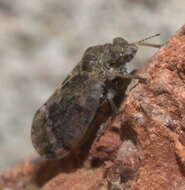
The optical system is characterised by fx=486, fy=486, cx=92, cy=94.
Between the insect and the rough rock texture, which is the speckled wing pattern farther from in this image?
the rough rock texture

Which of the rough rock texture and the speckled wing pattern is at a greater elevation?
the speckled wing pattern

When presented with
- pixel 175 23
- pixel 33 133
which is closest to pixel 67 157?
pixel 33 133

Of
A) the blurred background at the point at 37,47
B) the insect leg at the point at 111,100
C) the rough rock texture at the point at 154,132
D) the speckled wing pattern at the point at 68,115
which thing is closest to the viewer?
the rough rock texture at the point at 154,132

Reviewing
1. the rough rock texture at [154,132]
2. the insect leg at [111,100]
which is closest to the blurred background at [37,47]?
the insect leg at [111,100]

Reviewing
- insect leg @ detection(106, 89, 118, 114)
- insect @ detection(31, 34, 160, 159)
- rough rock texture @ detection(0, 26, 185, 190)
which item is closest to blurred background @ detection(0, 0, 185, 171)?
insect @ detection(31, 34, 160, 159)

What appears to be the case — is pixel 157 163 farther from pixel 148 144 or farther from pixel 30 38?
pixel 30 38

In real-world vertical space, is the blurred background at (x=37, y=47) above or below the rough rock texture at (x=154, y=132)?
above

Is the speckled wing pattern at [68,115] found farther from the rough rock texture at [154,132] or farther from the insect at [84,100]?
the rough rock texture at [154,132]

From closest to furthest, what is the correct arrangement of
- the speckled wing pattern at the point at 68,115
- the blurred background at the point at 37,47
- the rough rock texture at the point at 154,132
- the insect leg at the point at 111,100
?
the rough rock texture at the point at 154,132 → the insect leg at the point at 111,100 → the speckled wing pattern at the point at 68,115 → the blurred background at the point at 37,47
